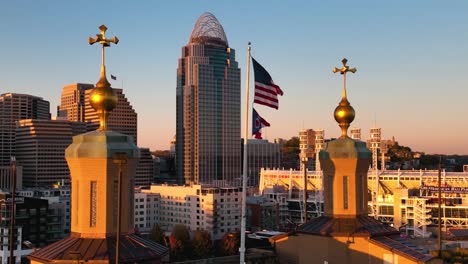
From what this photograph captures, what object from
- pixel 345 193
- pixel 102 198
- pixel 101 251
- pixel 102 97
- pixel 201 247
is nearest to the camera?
pixel 101 251

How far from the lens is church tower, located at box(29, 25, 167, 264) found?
1689 cm

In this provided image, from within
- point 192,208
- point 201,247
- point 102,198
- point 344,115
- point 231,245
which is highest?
point 344,115

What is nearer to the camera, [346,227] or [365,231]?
[365,231]

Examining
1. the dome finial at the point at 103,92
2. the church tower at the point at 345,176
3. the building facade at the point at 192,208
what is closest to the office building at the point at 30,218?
the building facade at the point at 192,208

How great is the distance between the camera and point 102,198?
17531 mm

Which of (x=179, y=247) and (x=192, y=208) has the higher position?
(x=192, y=208)

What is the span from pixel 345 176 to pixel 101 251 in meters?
12.0

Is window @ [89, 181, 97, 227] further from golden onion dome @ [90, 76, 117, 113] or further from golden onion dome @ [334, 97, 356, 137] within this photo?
golden onion dome @ [334, 97, 356, 137]

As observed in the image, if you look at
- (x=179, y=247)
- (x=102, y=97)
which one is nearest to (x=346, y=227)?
(x=102, y=97)

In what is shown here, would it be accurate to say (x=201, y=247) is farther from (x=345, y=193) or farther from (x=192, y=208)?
(x=345, y=193)

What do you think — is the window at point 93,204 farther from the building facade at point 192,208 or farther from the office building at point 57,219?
the building facade at point 192,208

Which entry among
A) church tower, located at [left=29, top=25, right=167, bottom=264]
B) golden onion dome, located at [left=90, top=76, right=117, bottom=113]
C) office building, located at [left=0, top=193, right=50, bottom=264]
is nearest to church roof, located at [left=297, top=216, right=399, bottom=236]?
church tower, located at [left=29, top=25, right=167, bottom=264]

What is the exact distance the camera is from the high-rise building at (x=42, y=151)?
192 m

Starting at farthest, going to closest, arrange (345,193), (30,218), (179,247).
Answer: (30,218), (179,247), (345,193)
